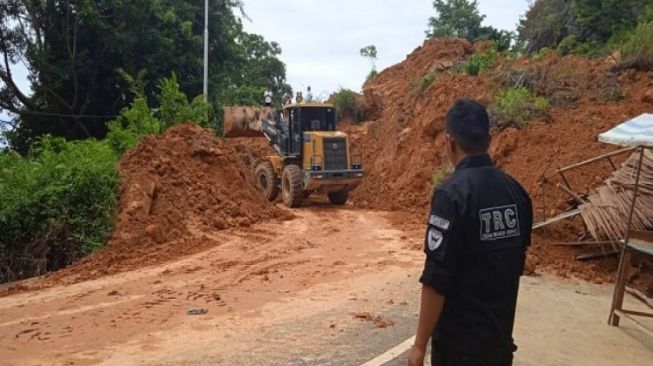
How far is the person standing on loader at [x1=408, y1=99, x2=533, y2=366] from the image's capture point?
2553 mm

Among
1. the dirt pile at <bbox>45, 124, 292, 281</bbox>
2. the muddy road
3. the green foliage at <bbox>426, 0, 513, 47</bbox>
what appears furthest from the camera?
the green foliage at <bbox>426, 0, 513, 47</bbox>

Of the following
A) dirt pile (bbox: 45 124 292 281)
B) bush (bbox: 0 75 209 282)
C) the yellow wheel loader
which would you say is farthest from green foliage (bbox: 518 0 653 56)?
bush (bbox: 0 75 209 282)

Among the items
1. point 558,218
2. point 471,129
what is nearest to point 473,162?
point 471,129

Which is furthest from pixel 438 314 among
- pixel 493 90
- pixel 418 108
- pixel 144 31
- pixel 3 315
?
pixel 144 31

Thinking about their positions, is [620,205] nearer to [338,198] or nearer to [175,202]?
[175,202]

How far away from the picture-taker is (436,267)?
2557 millimetres

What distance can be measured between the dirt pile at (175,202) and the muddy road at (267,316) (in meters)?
0.76

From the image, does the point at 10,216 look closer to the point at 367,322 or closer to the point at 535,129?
the point at 367,322

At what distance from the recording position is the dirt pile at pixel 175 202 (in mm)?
9883

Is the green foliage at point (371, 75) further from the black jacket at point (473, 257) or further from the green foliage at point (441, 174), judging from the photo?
the black jacket at point (473, 257)

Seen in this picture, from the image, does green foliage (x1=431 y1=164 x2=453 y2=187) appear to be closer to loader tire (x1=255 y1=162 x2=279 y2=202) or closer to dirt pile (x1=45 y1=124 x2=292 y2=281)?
dirt pile (x1=45 y1=124 x2=292 y2=281)

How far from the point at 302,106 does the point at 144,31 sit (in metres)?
8.46

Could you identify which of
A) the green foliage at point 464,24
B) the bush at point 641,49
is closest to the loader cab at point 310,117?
the bush at point 641,49

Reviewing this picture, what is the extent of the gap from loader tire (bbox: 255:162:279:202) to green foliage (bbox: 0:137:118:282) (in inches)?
291
